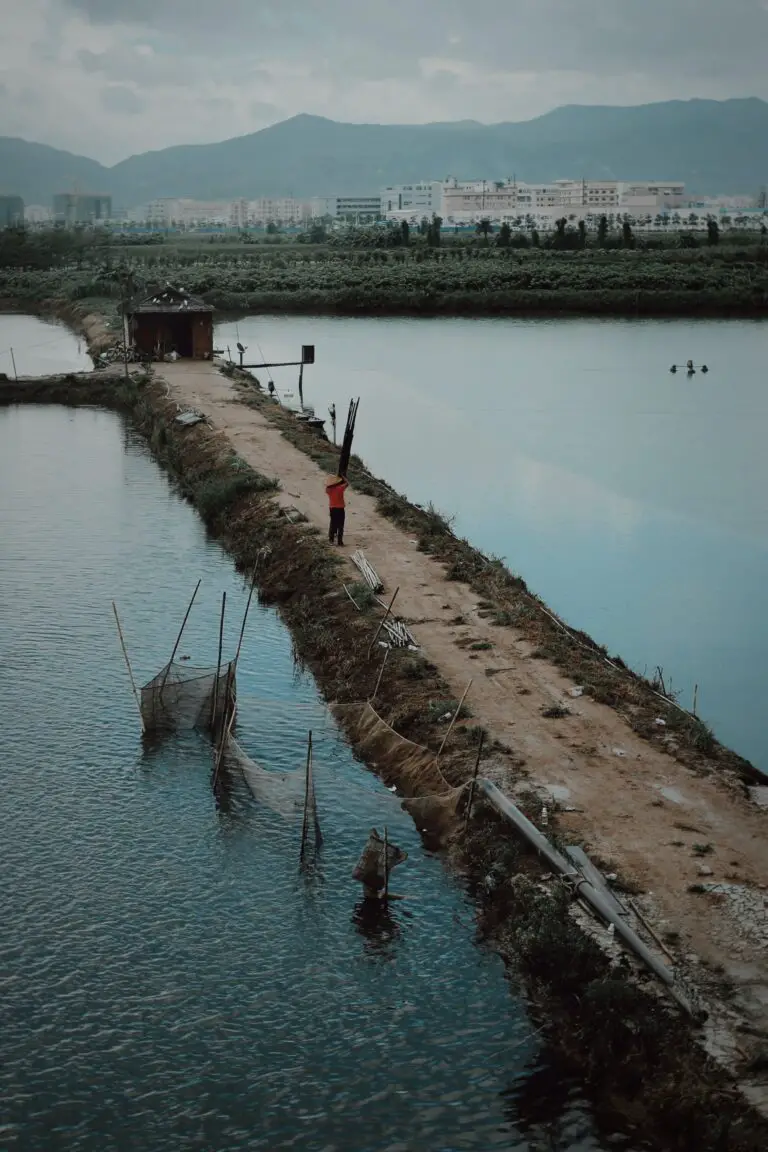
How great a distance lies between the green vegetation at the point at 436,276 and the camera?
72.9 meters

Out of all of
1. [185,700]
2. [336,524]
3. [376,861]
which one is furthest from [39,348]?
→ [376,861]

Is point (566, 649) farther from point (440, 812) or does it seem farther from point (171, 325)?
point (171, 325)

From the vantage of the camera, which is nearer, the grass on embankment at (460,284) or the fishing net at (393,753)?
the fishing net at (393,753)

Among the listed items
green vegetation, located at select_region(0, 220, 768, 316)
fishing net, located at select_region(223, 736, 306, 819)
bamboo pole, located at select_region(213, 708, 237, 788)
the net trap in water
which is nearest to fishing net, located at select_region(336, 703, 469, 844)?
fishing net, located at select_region(223, 736, 306, 819)

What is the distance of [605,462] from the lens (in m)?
34.4

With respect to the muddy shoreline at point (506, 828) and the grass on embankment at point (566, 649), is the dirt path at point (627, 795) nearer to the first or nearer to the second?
the grass on embankment at point (566, 649)

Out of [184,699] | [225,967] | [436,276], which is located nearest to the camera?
[225,967]

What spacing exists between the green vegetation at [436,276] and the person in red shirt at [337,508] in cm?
3612

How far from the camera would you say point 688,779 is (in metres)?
13.3

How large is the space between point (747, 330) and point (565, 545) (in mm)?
40840

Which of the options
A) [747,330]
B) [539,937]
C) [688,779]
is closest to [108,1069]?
[539,937]

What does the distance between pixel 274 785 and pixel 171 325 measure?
3480 cm

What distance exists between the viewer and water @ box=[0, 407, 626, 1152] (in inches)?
374

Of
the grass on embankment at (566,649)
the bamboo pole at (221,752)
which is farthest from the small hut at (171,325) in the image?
the bamboo pole at (221,752)
